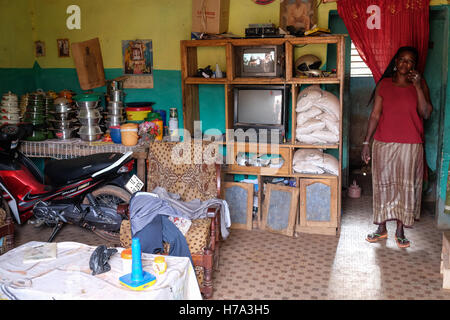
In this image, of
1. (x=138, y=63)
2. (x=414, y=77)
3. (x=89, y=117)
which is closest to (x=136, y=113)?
(x=89, y=117)

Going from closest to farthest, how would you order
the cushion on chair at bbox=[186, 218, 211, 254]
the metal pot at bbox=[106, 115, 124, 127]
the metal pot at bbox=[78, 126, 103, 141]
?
1. the cushion on chair at bbox=[186, 218, 211, 254]
2. the metal pot at bbox=[78, 126, 103, 141]
3. the metal pot at bbox=[106, 115, 124, 127]

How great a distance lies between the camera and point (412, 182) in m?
4.17

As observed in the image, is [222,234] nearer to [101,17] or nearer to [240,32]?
[240,32]

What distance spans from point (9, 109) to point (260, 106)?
270 centimetres

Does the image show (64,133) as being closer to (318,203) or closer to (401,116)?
(318,203)

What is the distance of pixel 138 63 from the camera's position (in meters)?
5.36

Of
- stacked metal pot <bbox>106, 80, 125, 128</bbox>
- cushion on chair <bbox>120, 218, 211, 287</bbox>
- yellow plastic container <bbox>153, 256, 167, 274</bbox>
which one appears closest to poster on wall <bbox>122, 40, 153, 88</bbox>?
stacked metal pot <bbox>106, 80, 125, 128</bbox>

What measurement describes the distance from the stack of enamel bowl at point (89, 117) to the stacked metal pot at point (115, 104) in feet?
0.42

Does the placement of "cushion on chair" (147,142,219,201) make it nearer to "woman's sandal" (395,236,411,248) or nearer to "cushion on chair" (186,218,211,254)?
"cushion on chair" (186,218,211,254)

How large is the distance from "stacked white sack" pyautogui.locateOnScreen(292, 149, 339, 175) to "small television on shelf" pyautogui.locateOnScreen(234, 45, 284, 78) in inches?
34.1

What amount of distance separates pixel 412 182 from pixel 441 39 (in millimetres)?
2158

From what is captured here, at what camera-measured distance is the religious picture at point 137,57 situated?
5.31m

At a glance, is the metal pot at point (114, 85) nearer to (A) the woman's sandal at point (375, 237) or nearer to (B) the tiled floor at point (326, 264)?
(B) the tiled floor at point (326, 264)

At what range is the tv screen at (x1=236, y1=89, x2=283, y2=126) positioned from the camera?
4660 millimetres
